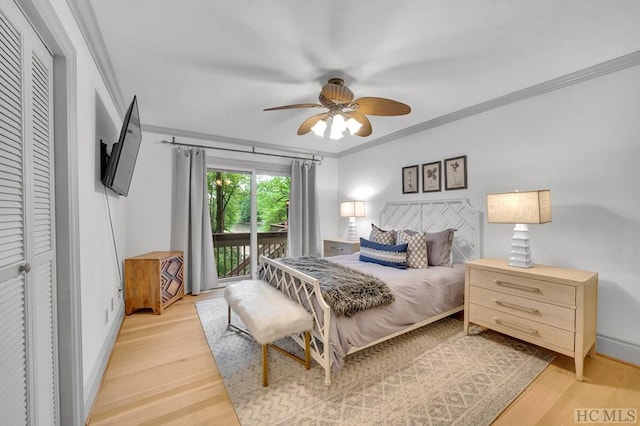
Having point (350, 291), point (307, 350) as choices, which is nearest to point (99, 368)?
point (307, 350)

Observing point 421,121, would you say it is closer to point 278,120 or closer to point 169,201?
point 278,120

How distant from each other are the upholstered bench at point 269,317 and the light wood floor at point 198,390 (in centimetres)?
44

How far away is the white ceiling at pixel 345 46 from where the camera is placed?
153 cm

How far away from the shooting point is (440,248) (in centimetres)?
290

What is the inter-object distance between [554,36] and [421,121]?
5.37ft

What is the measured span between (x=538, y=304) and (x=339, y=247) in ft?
8.71

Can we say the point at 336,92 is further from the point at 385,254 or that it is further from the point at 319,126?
the point at 385,254

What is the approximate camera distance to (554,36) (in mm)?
1774

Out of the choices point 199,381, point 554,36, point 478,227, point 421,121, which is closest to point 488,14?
point 554,36

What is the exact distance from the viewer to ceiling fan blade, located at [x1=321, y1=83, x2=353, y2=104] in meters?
2.09

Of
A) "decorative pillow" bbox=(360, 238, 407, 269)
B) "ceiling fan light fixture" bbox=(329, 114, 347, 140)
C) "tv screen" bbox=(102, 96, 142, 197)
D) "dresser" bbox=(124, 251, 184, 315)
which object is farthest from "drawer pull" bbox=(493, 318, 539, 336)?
"dresser" bbox=(124, 251, 184, 315)

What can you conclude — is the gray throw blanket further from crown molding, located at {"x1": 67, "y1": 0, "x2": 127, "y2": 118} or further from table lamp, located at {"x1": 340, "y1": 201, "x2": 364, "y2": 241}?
crown molding, located at {"x1": 67, "y1": 0, "x2": 127, "y2": 118}

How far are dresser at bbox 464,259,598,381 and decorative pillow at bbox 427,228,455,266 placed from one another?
0.42 m

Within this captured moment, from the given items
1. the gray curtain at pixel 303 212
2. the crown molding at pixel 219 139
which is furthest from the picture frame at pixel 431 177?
the crown molding at pixel 219 139
